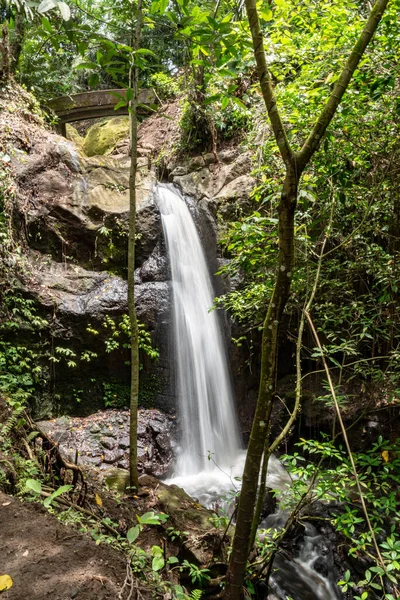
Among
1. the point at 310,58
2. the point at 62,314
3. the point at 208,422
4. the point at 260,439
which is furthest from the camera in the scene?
the point at 208,422

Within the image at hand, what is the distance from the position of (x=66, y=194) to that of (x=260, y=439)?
7403 millimetres

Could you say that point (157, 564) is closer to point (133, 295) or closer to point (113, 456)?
point (133, 295)

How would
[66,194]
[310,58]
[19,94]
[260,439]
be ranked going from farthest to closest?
[19,94] → [66,194] → [310,58] → [260,439]

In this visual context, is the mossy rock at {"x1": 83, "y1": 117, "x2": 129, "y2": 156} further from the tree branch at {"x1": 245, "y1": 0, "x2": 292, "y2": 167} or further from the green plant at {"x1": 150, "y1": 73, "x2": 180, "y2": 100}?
the tree branch at {"x1": 245, "y1": 0, "x2": 292, "y2": 167}

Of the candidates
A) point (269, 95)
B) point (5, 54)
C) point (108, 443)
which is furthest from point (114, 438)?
point (5, 54)

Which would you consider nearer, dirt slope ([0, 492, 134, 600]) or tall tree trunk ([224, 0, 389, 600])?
tall tree trunk ([224, 0, 389, 600])

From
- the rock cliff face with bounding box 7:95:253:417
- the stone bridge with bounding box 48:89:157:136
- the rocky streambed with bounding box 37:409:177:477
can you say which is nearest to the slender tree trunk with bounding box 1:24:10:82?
the rock cliff face with bounding box 7:95:253:417

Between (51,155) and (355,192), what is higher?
(51,155)

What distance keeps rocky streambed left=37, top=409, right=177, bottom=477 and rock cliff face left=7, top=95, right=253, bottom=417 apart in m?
0.30

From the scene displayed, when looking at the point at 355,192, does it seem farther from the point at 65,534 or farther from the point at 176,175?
the point at 176,175

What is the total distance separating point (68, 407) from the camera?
713 centimetres

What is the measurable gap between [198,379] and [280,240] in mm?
6196

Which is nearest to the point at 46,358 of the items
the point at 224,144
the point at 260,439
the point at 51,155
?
the point at 51,155

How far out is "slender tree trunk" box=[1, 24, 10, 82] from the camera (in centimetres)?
836
